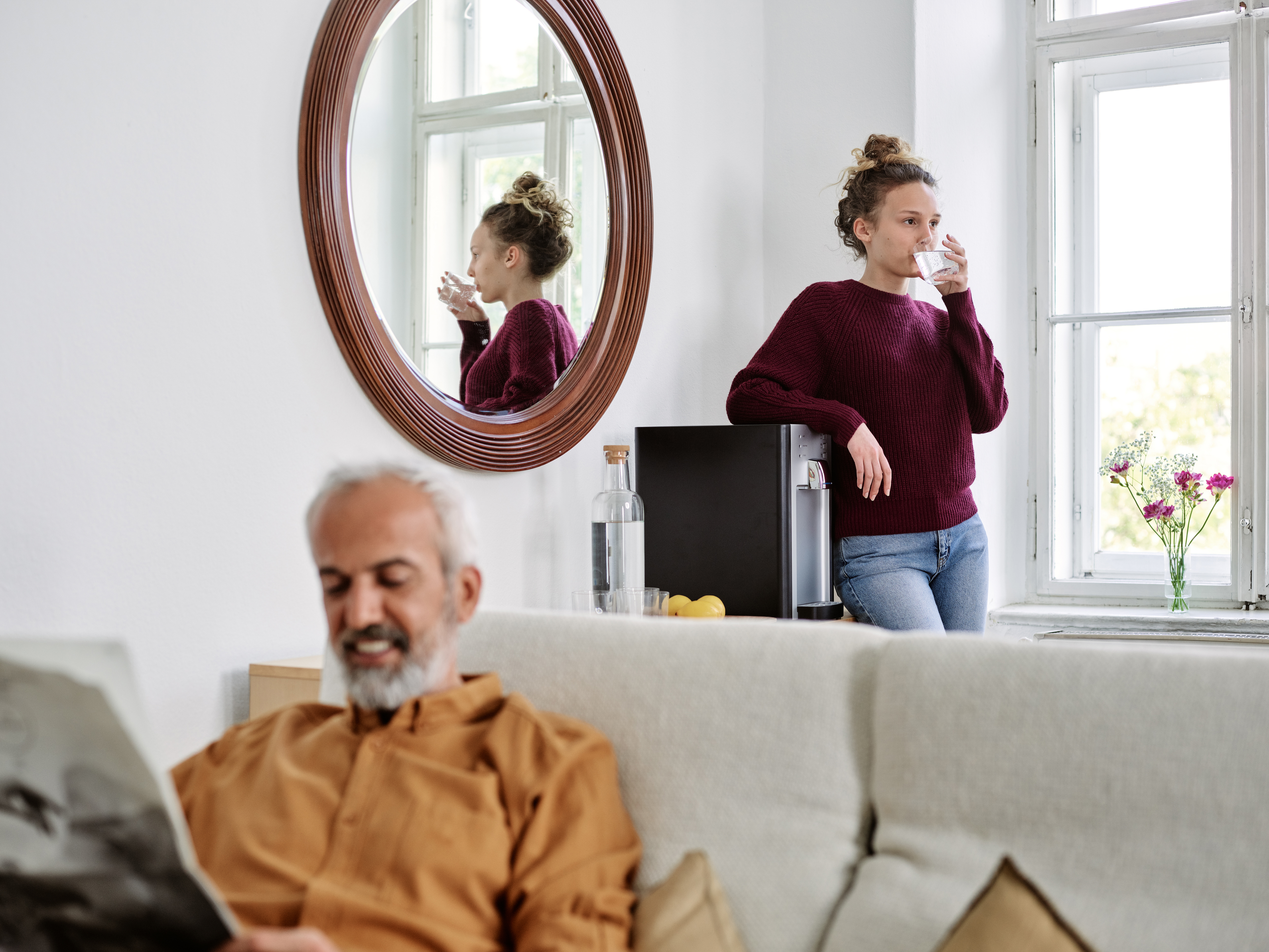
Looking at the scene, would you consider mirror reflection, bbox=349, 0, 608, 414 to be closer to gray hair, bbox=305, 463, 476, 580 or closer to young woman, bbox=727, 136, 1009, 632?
young woman, bbox=727, 136, 1009, 632

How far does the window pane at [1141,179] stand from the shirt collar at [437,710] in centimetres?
310

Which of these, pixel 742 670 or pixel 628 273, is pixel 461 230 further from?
pixel 742 670

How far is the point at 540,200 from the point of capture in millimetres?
2561

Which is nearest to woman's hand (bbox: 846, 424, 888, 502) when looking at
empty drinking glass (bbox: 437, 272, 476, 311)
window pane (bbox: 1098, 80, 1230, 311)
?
empty drinking glass (bbox: 437, 272, 476, 311)

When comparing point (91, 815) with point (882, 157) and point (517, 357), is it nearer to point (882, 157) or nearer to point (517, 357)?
point (517, 357)

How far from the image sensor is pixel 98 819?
932 millimetres

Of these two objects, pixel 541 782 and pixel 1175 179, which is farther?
pixel 1175 179

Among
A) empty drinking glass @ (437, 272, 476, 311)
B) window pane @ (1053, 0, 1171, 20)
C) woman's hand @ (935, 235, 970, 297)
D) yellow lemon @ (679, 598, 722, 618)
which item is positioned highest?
window pane @ (1053, 0, 1171, 20)

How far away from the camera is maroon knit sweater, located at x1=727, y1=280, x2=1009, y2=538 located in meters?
2.71

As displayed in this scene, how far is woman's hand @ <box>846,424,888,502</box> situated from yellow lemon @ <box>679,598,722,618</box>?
1.49 ft

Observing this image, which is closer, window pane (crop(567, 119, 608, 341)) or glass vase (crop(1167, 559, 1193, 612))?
window pane (crop(567, 119, 608, 341))

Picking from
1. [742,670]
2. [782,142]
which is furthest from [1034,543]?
[742,670]

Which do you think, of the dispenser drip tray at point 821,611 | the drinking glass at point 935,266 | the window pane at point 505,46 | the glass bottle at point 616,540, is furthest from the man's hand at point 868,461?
the window pane at point 505,46

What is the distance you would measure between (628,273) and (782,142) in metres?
0.96
